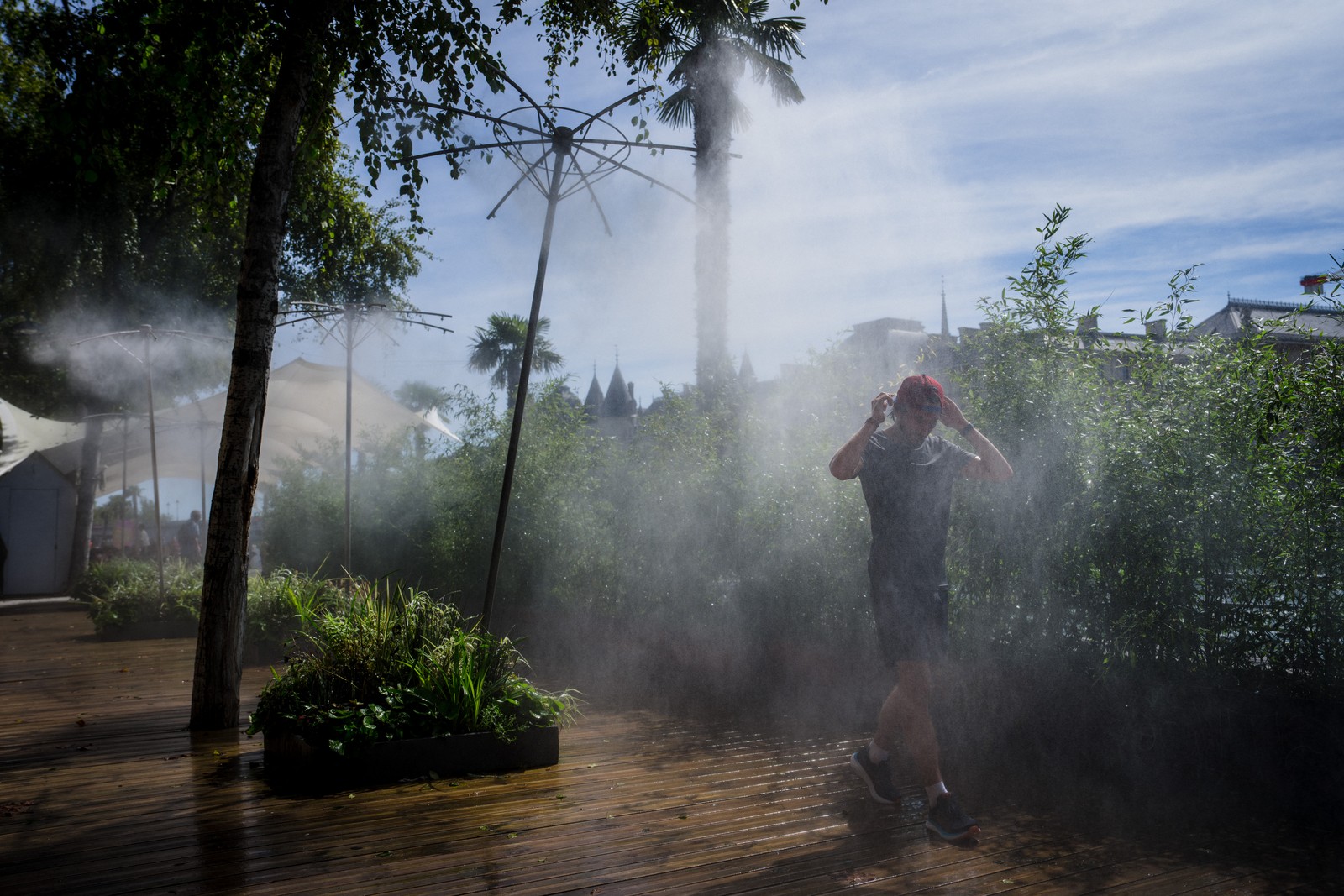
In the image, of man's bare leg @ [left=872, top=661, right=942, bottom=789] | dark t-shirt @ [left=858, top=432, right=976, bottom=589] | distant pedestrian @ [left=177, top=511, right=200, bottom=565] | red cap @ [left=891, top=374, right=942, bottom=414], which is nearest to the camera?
man's bare leg @ [left=872, top=661, right=942, bottom=789]

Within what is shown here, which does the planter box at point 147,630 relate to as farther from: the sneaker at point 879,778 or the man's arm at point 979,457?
the man's arm at point 979,457

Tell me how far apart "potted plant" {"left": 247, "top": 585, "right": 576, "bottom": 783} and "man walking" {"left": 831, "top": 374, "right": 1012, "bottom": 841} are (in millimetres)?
1724

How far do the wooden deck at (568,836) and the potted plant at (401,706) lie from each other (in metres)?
0.14

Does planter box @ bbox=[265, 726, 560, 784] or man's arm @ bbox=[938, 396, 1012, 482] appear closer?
man's arm @ bbox=[938, 396, 1012, 482]

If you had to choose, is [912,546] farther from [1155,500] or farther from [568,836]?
[568,836]

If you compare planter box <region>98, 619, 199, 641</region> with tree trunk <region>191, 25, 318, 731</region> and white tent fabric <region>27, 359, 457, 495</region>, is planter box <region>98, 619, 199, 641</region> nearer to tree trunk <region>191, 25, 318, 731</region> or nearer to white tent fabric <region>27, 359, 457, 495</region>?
white tent fabric <region>27, 359, 457, 495</region>

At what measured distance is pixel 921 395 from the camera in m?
3.46

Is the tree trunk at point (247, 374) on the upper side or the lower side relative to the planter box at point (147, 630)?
upper

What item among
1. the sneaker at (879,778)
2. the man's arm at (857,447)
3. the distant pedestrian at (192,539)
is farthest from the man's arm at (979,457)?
the distant pedestrian at (192,539)

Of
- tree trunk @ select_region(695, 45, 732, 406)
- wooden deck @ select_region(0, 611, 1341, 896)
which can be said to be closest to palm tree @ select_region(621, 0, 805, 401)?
tree trunk @ select_region(695, 45, 732, 406)

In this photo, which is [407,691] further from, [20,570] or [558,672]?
[20,570]

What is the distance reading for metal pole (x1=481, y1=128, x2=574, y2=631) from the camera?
4801 millimetres

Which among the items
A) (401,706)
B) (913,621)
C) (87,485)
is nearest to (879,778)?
(913,621)

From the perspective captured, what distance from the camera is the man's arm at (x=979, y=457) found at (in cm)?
346
